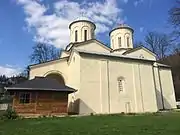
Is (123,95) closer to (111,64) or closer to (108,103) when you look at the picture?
(108,103)

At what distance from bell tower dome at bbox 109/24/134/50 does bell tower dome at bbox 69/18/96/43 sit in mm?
3928

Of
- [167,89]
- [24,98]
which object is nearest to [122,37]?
[167,89]

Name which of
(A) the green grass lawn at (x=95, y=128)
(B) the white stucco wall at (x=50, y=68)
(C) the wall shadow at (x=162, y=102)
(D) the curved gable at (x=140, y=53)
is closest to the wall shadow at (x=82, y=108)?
(B) the white stucco wall at (x=50, y=68)

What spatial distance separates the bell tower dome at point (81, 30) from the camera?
30922 millimetres

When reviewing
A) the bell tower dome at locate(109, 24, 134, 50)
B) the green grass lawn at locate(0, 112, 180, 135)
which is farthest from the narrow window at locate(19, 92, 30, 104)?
the bell tower dome at locate(109, 24, 134, 50)

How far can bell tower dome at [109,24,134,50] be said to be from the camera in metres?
32.7

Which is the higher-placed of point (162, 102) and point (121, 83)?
point (121, 83)

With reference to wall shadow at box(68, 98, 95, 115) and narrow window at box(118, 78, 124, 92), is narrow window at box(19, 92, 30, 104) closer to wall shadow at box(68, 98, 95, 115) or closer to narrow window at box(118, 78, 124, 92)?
wall shadow at box(68, 98, 95, 115)

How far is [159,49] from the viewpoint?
149 feet

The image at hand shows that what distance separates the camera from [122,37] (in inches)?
1300

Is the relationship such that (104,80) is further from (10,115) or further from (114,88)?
(10,115)

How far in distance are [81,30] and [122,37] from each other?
6.53m

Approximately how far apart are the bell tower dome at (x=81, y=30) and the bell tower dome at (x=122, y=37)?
3.93 m

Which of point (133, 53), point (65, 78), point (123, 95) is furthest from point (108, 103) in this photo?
point (133, 53)
